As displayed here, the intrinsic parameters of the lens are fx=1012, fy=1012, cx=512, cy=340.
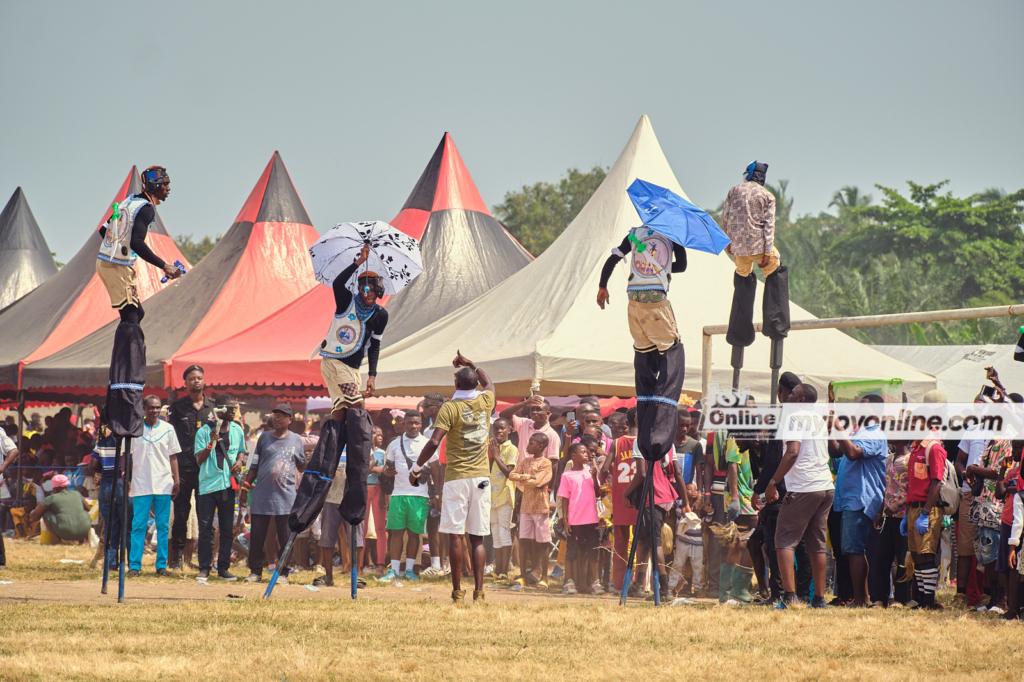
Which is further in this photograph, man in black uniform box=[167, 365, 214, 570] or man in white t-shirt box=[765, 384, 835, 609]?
man in black uniform box=[167, 365, 214, 570]

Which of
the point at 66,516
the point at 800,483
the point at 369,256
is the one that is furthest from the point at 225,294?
the point at 800,483

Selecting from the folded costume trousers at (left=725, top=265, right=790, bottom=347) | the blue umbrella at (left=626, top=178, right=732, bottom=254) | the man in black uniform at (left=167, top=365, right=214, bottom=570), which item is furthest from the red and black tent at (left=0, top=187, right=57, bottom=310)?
the folded costume trousers at (left=725, top=265, right=790, bottom=347)

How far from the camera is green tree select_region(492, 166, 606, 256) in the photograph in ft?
141

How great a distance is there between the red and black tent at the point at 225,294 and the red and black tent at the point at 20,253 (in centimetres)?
827

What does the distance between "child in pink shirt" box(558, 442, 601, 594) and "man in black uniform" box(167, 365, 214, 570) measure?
3.73 metres

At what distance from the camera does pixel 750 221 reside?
26.2ft

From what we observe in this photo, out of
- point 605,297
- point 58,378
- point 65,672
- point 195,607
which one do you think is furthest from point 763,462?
point 58,378

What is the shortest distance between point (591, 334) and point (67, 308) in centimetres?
1173

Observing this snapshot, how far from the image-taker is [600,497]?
10148 millimetres

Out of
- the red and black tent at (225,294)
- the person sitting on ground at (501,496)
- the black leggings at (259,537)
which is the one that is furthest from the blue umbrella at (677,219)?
the red and black tent at (225,294)

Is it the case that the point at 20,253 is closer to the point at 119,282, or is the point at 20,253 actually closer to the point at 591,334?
the point at 591,334

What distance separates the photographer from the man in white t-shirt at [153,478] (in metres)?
9.66

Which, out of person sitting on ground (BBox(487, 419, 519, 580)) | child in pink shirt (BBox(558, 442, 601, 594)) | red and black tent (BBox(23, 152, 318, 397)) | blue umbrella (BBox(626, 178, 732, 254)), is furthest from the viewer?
red and black tent (BBox(23, 152, 318, 397))

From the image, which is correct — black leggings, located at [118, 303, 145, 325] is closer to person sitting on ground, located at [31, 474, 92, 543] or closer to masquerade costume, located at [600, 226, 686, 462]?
masquerade costume, located at [600, 226, 686, 462]
